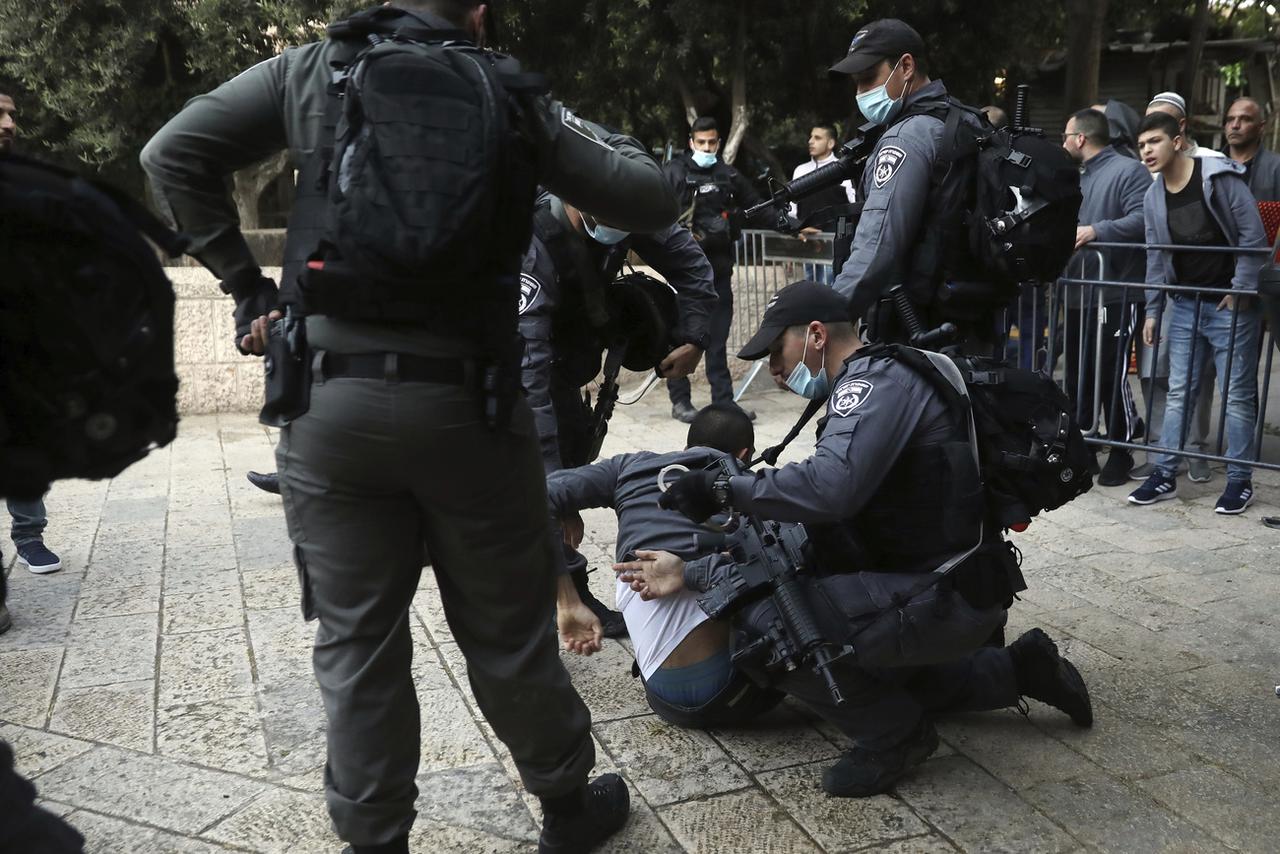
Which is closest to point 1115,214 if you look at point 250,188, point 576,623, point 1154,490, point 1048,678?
point 1154,490

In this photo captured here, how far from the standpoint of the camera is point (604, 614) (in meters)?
4.28

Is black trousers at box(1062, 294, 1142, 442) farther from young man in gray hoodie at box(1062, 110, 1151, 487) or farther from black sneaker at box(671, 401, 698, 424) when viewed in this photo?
black sneaker at box(671, 401, 698, 424)

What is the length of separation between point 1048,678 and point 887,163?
1.75 m

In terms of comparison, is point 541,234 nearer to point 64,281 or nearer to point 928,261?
point 928,261

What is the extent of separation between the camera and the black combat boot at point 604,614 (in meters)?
4.12

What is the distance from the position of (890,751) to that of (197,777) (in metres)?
1.80

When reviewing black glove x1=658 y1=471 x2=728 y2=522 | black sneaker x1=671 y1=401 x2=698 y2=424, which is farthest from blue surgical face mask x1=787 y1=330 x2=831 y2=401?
black sneaker x1=671 y1=401 x2=698 y2=424

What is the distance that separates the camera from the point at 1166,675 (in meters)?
3.77

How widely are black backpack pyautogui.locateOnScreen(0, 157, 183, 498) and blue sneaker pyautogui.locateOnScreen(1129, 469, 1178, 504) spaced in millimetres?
5162

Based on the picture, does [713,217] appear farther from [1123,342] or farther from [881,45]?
[881,45]

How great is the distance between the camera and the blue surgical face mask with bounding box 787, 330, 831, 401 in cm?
338

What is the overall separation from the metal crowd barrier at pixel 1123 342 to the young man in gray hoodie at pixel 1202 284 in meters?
0.02

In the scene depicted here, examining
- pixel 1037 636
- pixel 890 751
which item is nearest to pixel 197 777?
pixel 890 751

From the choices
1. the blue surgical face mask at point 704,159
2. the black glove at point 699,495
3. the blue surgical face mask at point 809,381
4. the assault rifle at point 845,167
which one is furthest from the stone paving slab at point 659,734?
the blue surgical face mask at point 704,159
